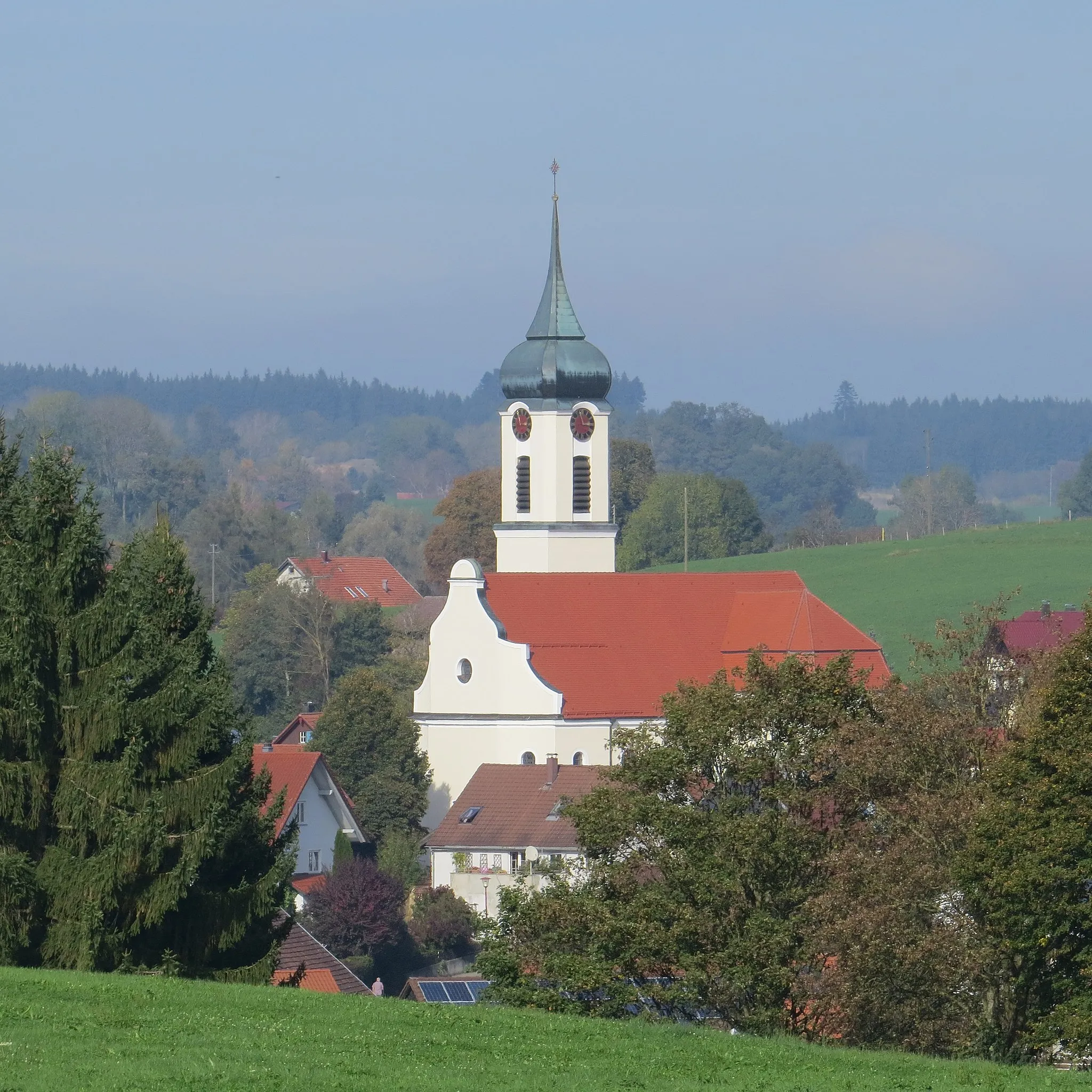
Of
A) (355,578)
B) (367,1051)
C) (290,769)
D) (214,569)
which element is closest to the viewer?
(367,1051)

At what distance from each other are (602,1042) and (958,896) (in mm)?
8469

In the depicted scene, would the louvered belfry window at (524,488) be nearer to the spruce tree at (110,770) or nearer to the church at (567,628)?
the church at (567,628)

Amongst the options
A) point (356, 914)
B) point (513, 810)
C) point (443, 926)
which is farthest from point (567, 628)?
point (356, 914)

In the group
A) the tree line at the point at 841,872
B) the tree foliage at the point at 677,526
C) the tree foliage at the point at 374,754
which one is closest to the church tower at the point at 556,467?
the tree foliage at the point at 374,754

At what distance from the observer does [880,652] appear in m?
64.1

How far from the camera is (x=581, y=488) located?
6762cm

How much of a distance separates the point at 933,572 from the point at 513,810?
2043 inches

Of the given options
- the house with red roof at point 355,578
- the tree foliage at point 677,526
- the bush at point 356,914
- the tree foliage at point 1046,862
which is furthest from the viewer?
the tree foliage at point 677,526

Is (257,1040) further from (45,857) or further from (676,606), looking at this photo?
(676,606)

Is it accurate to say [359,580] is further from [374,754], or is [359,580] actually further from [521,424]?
[374,754]

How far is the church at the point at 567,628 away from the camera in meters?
61.7

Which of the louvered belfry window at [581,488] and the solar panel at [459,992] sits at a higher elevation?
the louvered belfry window at [581,488]

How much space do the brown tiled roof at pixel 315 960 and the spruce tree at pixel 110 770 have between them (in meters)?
→ 9.05

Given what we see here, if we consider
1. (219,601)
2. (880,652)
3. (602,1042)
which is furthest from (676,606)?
(219,601)
